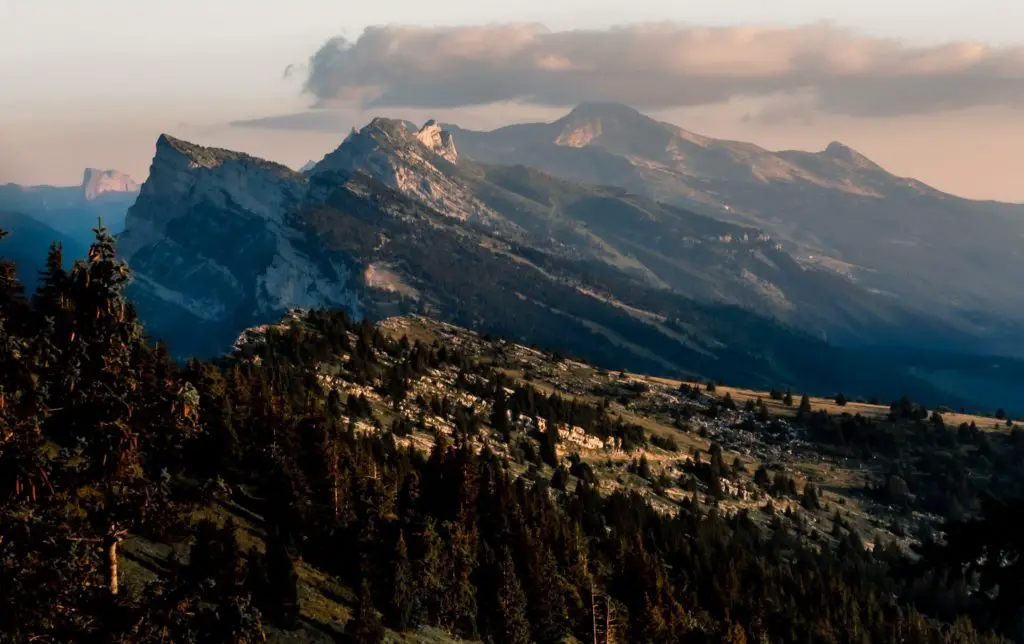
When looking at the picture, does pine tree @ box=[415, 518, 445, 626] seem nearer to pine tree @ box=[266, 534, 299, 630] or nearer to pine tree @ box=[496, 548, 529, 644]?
pine tree @ box=[496, 548, 529, 644]

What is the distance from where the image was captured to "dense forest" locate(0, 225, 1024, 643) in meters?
26.4

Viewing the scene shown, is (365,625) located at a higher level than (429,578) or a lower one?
higher

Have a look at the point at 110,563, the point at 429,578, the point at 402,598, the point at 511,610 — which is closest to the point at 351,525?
the point at 429,578

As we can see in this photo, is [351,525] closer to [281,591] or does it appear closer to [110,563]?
[281,591]

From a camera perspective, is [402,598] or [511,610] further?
[511,610]

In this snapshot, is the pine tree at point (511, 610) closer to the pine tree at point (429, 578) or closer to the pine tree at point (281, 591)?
the pine tree at point (429, 578)

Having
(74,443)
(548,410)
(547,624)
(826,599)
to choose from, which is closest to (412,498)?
(547,624)

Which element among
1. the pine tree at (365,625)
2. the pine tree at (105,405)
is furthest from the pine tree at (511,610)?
the pine tree at (105,405)

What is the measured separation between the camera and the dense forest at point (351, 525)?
86.5 ft

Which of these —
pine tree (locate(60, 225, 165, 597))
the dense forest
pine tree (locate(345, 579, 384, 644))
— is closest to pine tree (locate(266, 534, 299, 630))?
the dense forest

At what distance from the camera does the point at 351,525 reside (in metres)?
64.1

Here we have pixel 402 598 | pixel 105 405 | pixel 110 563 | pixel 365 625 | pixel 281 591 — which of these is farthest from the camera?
pixel 402 598

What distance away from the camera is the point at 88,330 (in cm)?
2830

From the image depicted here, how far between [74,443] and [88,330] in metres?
3.68
